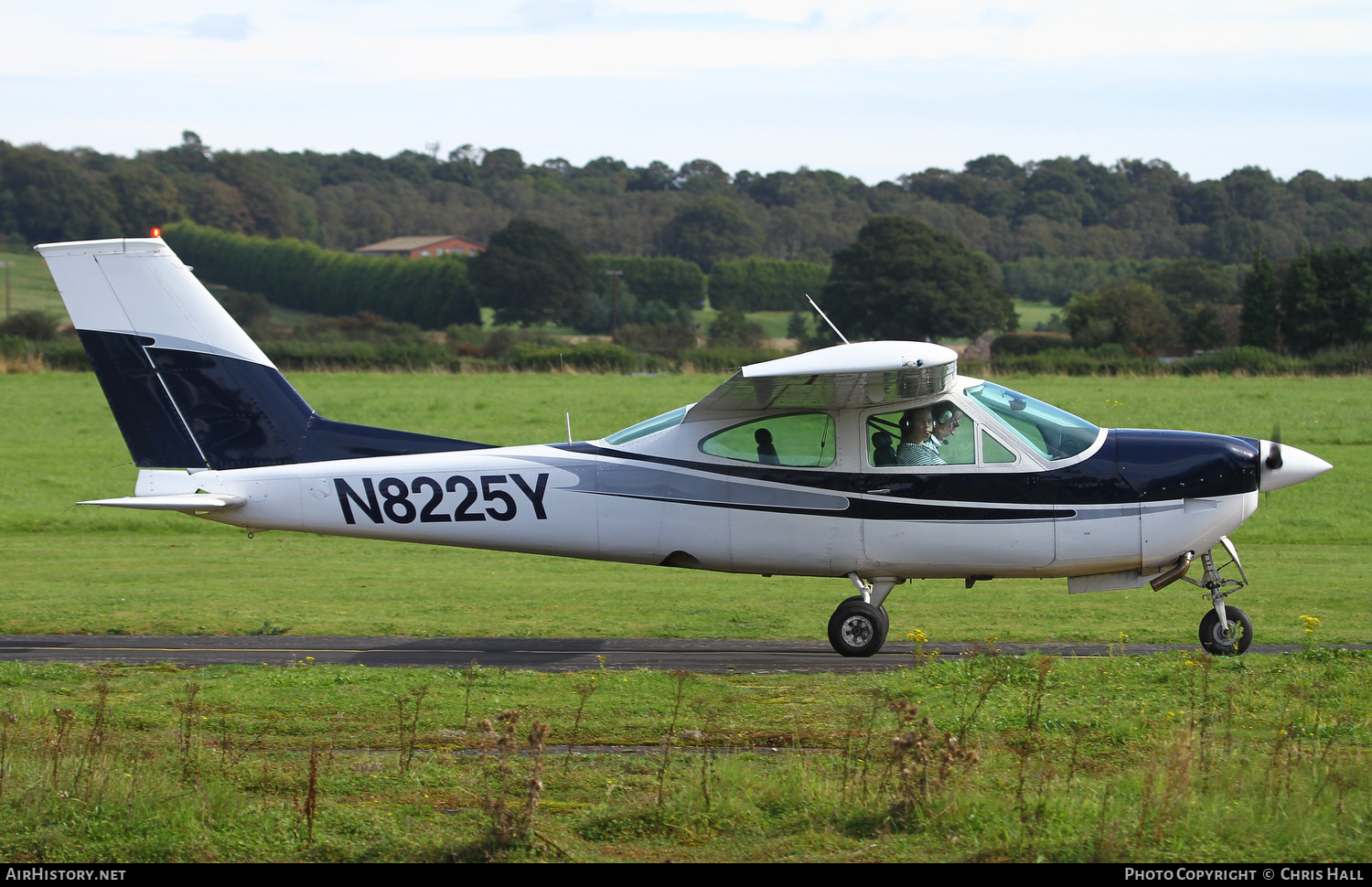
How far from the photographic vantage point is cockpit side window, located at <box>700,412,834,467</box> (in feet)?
33.4

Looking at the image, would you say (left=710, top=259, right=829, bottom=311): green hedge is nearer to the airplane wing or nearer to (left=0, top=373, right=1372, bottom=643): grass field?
(left=0, top=373, right=1372, bottom=643): grass field

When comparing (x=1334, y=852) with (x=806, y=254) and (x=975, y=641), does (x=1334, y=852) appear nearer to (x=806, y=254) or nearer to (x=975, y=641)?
(x=975, y=641)

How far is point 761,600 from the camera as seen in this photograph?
532 inches

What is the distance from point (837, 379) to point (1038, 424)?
184 cm

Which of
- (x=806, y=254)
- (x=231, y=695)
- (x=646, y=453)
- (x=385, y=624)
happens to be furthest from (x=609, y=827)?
(x=806, y=254)

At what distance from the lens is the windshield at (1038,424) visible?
1002 centimetres

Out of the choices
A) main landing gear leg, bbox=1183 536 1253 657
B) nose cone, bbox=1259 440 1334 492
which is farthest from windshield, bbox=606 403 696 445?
nose cone, bbox=1259 440 1334 492

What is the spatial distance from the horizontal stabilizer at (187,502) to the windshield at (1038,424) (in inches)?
244

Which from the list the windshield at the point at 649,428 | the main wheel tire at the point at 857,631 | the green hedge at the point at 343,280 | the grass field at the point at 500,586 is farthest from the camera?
the green hedge at the point at 343,280

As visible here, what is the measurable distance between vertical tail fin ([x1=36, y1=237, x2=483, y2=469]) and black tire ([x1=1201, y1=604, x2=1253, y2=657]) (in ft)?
20.9

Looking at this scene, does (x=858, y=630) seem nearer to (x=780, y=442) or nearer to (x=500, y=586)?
(x=780, y=442)

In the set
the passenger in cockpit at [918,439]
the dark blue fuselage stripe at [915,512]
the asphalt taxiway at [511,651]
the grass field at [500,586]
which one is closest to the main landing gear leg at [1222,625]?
the asphalt taxiway at [511,651]

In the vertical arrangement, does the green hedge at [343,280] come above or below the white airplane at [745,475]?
above

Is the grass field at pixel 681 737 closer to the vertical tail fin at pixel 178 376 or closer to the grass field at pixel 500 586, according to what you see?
the grass field at pixel 500 586
